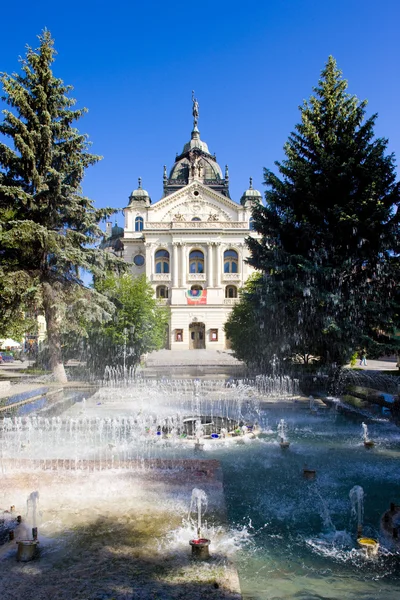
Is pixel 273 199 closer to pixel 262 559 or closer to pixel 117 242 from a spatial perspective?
pixel 262 559

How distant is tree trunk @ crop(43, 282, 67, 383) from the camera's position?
20.2 meters

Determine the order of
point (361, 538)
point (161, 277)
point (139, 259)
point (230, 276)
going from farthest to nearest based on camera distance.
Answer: point (139, 259), point (230, 276), point (161, 277), point (361, 538)

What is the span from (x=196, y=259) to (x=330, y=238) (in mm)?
35322

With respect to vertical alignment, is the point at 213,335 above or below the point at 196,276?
below

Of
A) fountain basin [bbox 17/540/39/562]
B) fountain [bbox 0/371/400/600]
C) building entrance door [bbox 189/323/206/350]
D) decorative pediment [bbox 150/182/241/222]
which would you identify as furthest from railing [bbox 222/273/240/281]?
fountain basin [bbox 17/540/39/562]

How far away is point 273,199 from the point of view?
20.2 metres

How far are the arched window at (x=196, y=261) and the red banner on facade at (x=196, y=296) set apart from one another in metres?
2.72

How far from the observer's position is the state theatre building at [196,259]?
169 ft

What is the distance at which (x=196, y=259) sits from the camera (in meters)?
53.2

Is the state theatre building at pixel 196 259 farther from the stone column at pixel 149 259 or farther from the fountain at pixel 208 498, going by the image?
the fountain at pixel 208 498

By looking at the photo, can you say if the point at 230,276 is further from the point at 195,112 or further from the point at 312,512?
the point at 312,512

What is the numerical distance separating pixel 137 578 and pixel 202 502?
5.98 ft

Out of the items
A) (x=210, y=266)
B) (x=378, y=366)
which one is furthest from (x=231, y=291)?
(x=378, y=366)

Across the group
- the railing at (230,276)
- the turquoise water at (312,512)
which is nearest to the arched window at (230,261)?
the railing at (230,276)
